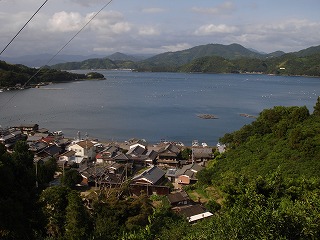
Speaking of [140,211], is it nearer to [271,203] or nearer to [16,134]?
[271,203]

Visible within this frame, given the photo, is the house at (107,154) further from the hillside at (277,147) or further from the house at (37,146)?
the hillside at (277,147)

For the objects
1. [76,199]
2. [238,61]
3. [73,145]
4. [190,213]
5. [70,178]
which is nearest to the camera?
[76,199]

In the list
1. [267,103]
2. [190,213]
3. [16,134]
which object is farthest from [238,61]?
[190,213]

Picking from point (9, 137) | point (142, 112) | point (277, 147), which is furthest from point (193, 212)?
point (142, 112)

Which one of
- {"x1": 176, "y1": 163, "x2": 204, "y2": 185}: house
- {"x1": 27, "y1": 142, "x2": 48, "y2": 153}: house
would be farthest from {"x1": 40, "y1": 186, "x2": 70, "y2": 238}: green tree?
{"x1": 27, "y1": 142, "x2": 48, "y2": 153}: house

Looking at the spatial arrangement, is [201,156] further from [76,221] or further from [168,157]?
[76,221]

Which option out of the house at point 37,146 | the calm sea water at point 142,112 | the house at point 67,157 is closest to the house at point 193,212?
the house at point 67,157
